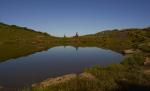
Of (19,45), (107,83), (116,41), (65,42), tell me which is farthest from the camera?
(65,42)

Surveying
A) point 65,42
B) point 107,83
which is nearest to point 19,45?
point 65,42

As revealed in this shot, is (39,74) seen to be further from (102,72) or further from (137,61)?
(137,61)

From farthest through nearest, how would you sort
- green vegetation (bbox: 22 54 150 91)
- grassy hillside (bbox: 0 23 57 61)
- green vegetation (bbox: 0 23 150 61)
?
green vegetation (bbox: 0 23 150 61), grassy hillside (bbox: 0 23 57 61), green vegetation (bbox: 22 54 150 91)

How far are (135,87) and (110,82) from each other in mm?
2158

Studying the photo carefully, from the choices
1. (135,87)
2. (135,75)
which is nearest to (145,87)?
(135,87)

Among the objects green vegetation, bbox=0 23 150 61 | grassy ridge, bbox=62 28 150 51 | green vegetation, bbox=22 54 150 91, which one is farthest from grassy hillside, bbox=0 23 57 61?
green vegetation, bbox=22 54 150 91

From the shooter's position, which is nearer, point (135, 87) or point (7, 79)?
point (135, 87)

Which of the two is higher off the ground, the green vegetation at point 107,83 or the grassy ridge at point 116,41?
the green vegetation at point 107,83

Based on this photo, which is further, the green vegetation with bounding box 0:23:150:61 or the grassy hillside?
the green vegetation with bounding box 0:23:150:61

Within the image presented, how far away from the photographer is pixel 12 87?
21.8m

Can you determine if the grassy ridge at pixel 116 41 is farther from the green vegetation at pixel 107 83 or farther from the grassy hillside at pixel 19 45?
the green vegetation at pixel 107 83

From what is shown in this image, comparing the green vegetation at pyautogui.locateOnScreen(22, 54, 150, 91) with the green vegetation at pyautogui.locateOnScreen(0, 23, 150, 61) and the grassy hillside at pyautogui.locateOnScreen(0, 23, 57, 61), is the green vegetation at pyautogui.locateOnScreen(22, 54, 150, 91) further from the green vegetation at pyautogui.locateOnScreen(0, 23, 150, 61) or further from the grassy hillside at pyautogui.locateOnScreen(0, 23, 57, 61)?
the green vegetation at pyautogui.locateOnScreen(0, 23, 150, 61)

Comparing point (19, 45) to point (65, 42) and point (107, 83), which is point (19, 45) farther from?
point (107, 83)

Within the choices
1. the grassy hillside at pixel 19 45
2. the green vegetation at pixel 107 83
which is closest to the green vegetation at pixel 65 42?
the grassy hillside at pixel 19 45
